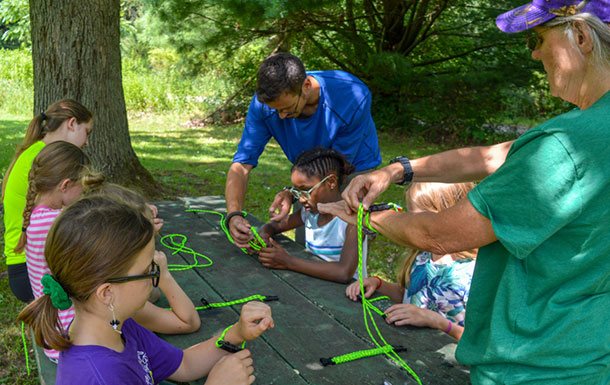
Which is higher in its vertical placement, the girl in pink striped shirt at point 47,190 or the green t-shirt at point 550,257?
the green t-shirt at point 550,257

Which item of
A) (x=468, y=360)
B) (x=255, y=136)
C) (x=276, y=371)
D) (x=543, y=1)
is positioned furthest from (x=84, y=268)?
(x=255, y=136)

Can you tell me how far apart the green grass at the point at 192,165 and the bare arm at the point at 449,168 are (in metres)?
1.57

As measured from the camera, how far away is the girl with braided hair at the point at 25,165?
10.0 ft

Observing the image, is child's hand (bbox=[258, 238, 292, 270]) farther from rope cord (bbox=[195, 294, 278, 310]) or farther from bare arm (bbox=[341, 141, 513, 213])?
bare arm (bbox=[341, 141, 513, 213])

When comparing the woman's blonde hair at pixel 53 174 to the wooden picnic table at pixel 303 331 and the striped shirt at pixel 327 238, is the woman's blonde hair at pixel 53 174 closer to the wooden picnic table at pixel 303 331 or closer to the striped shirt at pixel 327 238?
the wooden picnic table at pixel 303 331

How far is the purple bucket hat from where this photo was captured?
133cm

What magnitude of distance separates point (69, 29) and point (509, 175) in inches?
200

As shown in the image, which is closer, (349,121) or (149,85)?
(349,121)

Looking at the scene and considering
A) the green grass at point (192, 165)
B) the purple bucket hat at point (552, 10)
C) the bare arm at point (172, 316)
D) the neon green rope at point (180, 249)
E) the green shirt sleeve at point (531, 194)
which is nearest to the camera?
the green shirt sleeve at point (531, 194)

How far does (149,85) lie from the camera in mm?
15430

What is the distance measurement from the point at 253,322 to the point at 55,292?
2.34ft

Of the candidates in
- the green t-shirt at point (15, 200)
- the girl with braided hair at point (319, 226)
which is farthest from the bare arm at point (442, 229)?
the green t-shirt at point (15, 200)

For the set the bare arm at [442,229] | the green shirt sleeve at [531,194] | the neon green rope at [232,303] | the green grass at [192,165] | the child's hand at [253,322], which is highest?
the green shirt sleeve at [531,194]

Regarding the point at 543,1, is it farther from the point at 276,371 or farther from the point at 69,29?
the point at 69,29
